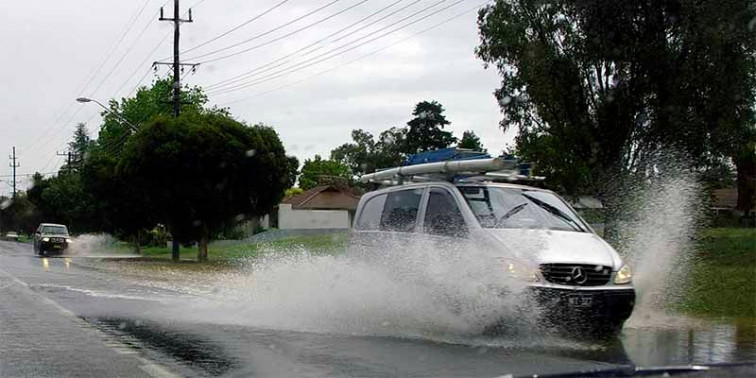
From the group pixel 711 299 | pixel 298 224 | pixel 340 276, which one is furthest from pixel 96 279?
pixel 298 224

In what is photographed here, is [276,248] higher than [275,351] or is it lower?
higher

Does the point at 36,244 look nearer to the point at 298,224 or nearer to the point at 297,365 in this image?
the point at 298,224

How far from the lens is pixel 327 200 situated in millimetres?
74000

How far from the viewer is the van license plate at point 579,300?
8.91 meters

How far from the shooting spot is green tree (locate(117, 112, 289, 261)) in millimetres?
30062

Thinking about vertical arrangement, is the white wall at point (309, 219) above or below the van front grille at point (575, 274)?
above

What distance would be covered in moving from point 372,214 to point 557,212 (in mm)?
2717

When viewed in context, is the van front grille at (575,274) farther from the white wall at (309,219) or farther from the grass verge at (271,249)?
the white wall at (309,219)

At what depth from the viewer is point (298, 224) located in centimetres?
7025

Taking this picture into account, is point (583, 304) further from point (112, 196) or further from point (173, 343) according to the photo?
point (112, 196)

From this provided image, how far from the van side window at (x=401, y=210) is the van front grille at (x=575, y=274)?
2.31 metres

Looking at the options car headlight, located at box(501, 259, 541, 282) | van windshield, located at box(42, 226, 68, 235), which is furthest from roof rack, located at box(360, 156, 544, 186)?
van windshield, located at box(42, 226, 68, 235)

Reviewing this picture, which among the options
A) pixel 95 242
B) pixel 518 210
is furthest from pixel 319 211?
pixel 518 210

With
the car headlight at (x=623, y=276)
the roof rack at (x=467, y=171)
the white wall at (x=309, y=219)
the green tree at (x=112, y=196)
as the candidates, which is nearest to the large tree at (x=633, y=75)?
the roof rack at (x=467, y=171)
